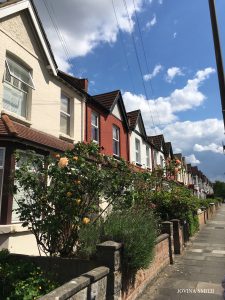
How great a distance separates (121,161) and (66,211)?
1826mm

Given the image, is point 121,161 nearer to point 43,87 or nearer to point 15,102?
point 15,102

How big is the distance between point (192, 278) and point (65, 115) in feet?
27.0

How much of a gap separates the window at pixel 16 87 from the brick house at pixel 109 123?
403 centimetres

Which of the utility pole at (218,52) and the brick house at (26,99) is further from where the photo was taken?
the brick house at (26,99)

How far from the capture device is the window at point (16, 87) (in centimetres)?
1032

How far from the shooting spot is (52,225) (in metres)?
5.77

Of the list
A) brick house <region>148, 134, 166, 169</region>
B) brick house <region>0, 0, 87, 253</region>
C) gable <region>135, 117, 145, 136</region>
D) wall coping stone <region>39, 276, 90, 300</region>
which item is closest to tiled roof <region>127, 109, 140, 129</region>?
gable <region>135, 117, 145, 136</region>

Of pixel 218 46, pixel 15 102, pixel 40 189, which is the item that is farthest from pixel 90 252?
pixel 15 102

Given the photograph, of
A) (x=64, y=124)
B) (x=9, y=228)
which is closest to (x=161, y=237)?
(x=9, y=228)

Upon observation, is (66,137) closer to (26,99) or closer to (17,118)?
(26,99)

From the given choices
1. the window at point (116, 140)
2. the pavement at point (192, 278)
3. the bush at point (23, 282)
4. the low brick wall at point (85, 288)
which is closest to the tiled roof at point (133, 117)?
the window at point (116, 140)

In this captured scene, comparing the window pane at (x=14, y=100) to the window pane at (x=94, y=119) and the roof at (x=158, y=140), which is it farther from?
the roof at (x=158, y=140)

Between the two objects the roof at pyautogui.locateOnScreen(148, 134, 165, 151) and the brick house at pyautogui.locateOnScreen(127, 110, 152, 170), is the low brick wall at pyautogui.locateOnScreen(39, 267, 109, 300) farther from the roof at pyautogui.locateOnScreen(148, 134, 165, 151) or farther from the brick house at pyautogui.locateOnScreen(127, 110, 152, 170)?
the roof at pyautogui.locateOnScreen(148, 134, 165, 151)

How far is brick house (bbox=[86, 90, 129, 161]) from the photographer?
15.5 metres
